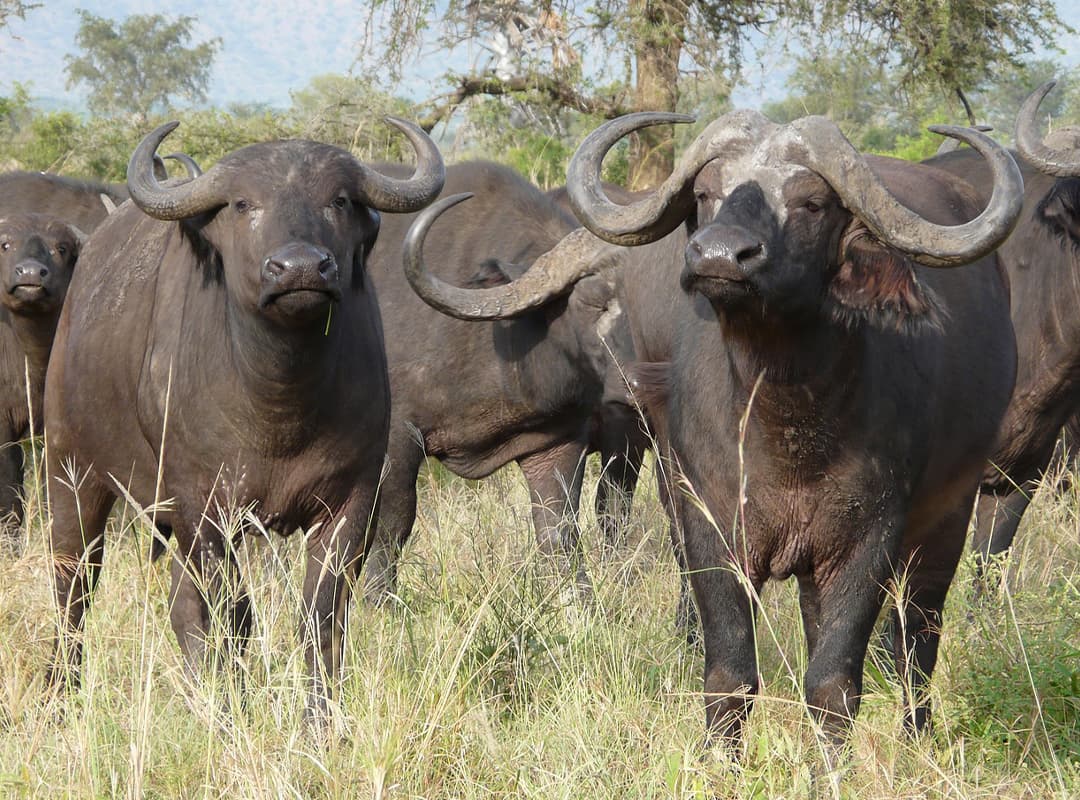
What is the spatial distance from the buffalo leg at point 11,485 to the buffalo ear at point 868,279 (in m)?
4.89

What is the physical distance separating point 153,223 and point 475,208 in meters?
2.19

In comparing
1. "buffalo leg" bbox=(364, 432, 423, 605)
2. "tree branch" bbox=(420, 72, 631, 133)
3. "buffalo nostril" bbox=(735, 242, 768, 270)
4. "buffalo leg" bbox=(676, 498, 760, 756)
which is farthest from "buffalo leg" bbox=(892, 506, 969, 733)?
"tree branch" bbox=(420, 72, 631, 133)

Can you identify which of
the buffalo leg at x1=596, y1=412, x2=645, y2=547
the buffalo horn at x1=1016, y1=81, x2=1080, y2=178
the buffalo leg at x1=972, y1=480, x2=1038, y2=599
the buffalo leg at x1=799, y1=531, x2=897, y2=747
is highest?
the buffalo horn at x1=1016, y1=81, x2=1080, y2=178

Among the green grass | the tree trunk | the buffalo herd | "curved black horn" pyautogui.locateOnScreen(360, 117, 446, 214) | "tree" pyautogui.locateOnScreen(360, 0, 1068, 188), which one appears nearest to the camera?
the green grass

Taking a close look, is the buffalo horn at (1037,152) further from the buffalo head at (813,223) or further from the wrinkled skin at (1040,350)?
the buffalo head at (813,223)

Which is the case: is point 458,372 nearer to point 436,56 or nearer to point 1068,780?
point 1068,780

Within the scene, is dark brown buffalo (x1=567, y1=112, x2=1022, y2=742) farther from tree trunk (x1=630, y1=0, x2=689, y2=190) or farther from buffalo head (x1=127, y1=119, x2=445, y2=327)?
tree trunk (x1=630, y1=0, x2=689, y2=190)

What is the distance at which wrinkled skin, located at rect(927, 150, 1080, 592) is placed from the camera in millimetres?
6816

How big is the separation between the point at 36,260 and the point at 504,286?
245 centimetres

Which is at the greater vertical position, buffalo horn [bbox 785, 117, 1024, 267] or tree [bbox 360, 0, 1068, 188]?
buffalo horn [bbox 785, 117, 1024, 267]

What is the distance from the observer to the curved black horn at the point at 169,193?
15.1 ft

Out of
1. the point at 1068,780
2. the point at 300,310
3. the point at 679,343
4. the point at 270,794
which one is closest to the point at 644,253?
the point at 679,343

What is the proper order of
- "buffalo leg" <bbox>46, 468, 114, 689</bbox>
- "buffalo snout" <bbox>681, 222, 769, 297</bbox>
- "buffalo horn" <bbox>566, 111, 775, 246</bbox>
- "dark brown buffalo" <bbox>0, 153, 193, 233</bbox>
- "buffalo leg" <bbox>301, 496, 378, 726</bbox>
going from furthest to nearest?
"dark brown buffalo" <bbox>0, 153, 193, 233</bbox>, "buffalo leg" <bbox>46, 468, 114, 689</bbox>, "buffalo leg" <bbox>301, 496, 378, 726</bbox>, "buffalo horn" <bbox>566, 111, 775, 246</bbox>, "buffalo snout" <bbox>681, 222, 769, 297</bbox>

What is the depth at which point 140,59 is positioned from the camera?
45781 millimetres
